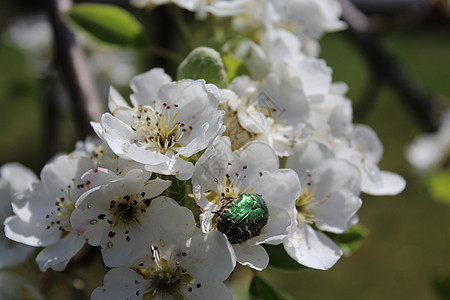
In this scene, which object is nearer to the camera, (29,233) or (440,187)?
(29,233)

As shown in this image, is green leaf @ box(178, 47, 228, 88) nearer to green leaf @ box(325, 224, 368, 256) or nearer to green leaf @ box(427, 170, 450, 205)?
green leaf @ box(325, 224, 368, 256)

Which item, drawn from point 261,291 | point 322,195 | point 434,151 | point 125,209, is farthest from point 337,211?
point 434,151

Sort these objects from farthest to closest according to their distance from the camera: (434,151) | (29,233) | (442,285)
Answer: (434,151)
(442,285)
(29,233)

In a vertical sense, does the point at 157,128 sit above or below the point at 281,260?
above

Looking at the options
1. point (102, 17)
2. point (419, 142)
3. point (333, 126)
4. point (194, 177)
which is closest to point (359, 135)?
point (333, 126)

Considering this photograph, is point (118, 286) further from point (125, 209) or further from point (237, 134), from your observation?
point (237, 134)

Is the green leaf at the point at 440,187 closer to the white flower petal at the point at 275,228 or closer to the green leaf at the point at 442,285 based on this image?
the green leaf at the point at 442,285

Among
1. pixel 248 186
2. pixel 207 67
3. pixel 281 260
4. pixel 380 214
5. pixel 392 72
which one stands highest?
pixel 207 67
